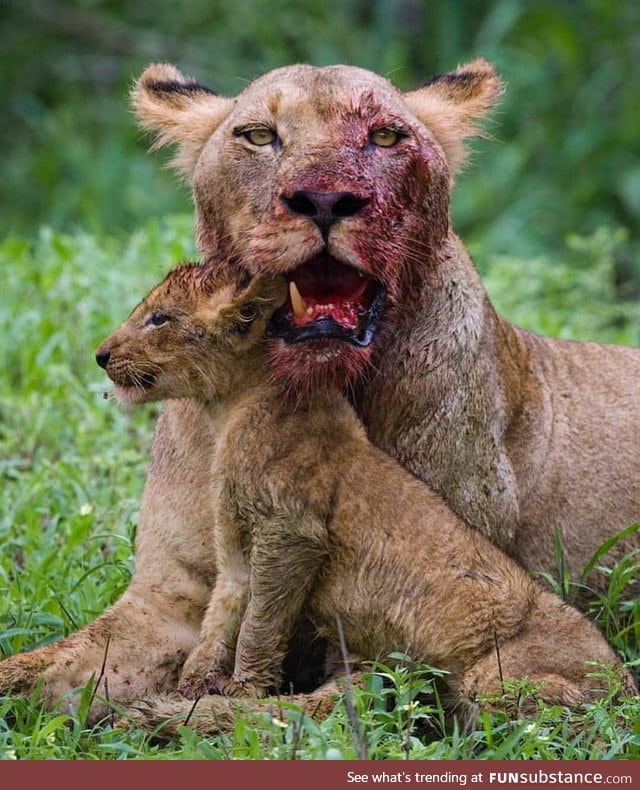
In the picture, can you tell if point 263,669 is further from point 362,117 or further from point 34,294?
point 34,294

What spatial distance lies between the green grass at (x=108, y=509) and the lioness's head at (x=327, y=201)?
1022mm

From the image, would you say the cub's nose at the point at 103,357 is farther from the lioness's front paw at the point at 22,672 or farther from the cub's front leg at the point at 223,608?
the lioness's front paw at the point at 22,672

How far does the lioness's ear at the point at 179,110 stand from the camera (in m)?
5.54

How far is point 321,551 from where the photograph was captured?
15.8 feet

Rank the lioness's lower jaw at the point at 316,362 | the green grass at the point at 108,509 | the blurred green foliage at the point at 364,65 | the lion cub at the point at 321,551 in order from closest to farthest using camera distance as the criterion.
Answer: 1. the green grass at the point at 108,509
2. the lioness's lower jaw at the point at 316,362
3. the lion cub at the point at 321,551
4. the blurred green foliage at the point at 364,65

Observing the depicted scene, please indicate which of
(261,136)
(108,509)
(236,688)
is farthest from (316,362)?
(108,509)

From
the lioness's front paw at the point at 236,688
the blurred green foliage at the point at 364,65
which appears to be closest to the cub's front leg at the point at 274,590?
the lioness's front paw at the point at 236,688

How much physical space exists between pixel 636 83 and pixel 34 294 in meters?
6.52

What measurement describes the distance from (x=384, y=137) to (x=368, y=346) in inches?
25.6

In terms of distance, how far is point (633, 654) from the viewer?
5582 mm

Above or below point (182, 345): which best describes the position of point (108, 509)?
below

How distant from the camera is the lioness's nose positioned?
4512mm

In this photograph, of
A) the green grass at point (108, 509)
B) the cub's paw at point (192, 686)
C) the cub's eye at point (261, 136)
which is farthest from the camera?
the cub's eye at point (261, 136)

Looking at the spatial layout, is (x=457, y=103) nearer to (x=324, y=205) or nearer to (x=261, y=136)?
(x=261, y=136)
